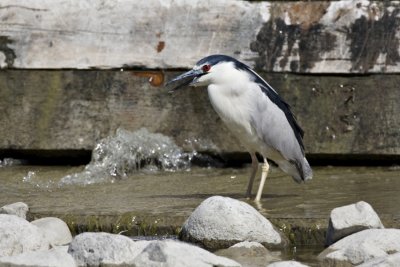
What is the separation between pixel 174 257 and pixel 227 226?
0.90 metres

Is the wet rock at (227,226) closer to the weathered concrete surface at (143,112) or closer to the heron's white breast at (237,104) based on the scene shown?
the heron's white breast at (237,104)

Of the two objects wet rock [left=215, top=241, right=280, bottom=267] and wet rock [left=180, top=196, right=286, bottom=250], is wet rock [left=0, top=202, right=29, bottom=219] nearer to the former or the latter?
wet rock [left=180, top=196, right=286, bottom=250]

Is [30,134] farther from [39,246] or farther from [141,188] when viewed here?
[39,246]

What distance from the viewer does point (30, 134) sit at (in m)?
9.08

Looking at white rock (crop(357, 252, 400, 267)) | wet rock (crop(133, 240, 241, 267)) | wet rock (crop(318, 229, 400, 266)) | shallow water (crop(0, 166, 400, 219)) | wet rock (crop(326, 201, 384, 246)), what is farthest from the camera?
shallow water (crop(0, 166, 400, 219))

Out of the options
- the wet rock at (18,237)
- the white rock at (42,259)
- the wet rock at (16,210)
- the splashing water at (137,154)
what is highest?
the white rock at (42,259)

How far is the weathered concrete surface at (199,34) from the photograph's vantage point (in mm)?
8703

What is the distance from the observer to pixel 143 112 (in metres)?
9.02

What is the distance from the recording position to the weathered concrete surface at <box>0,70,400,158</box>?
875 centimetres

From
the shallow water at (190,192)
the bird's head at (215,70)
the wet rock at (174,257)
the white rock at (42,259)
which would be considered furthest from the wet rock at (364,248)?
the bird's head at (215,70)

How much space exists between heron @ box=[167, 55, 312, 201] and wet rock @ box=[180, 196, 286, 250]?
1.31 m

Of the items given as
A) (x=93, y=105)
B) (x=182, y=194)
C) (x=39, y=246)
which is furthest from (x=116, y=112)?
(x=39, y=246)

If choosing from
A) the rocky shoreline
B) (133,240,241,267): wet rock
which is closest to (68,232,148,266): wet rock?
the rocky shoreline

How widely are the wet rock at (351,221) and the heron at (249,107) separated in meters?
1.43
